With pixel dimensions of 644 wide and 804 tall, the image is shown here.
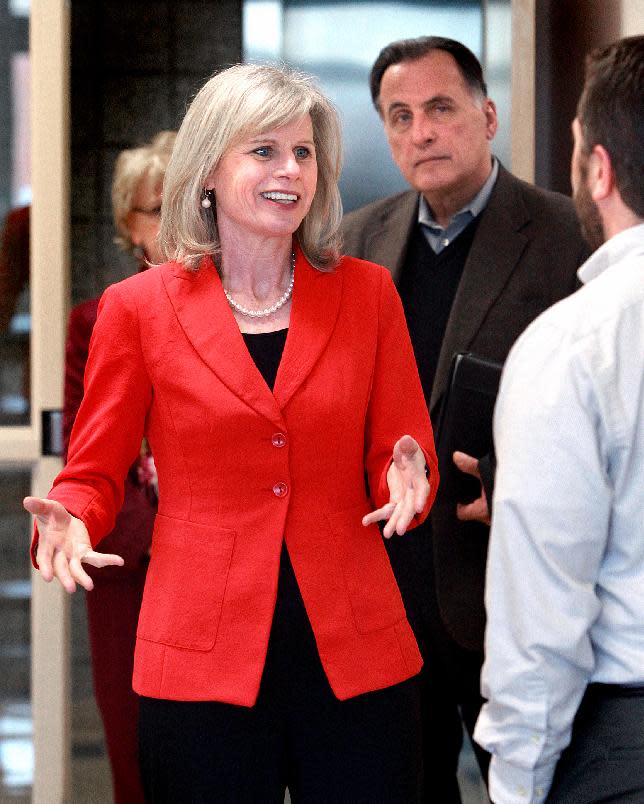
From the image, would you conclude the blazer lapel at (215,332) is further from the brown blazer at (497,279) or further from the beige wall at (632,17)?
the beige wall at (632,17)

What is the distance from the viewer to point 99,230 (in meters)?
5.34

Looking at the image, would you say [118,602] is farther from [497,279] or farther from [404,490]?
[404,490]

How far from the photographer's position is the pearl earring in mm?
1975

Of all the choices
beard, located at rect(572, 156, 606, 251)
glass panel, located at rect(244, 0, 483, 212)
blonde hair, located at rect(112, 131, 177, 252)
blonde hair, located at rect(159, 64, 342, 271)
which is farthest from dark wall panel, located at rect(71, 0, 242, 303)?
beard, located at rect(572, 156, 606, 251)

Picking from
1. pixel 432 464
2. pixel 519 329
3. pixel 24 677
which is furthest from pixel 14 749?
pixel 432 464

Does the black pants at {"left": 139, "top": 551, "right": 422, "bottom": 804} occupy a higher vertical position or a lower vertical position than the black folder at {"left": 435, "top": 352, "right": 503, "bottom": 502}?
lower

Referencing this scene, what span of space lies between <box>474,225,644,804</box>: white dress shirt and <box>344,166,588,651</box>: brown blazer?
1.03 meters

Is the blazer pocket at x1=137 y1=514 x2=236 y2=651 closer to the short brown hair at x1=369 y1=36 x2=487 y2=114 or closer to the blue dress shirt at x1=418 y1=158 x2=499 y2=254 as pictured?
the blue dress shirt at x1=418 y1=158 x2=499 y2=254

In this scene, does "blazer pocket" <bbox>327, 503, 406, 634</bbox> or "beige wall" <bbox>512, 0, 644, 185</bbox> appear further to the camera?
"beige wall" <bbox>512, 0, 644, 185</bbox>

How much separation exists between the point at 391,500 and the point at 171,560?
336 millimetres

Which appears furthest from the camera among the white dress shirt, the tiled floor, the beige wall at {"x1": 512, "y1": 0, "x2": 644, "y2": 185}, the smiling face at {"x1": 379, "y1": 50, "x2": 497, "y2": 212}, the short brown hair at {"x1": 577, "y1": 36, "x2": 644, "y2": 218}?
the tiled floor

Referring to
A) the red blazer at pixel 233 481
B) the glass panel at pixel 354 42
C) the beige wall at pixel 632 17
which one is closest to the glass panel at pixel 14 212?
the glass panel at pixel 354 42

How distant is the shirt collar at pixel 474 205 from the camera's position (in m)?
2.84

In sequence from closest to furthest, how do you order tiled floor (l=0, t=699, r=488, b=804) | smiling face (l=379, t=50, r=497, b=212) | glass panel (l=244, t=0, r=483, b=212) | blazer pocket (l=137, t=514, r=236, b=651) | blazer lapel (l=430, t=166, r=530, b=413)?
blazer pocket (l=137, t=514, r=236, b=651) → blazer lapel (l=430, t=166, r=530, b=413) → smiling face (l=379, t=50, r=497, b=212) → tiled floor (l=0, t=699, r=488, b=804) → glass panel (l=244, t=0, r=483, b=212)
